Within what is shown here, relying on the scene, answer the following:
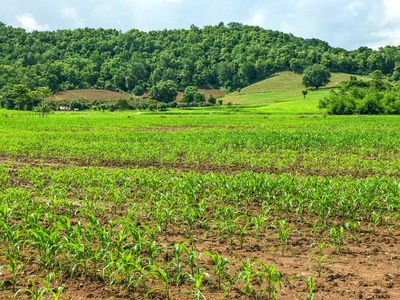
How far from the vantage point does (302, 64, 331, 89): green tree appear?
10769cm

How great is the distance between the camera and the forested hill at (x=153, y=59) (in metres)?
135

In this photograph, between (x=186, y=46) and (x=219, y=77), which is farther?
(x=186, y=46)

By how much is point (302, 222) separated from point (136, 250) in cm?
401

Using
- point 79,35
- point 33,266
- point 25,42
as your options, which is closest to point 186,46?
Answer: point 79,35

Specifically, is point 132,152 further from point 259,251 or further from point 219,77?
point 219,77

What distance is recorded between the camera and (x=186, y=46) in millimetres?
186125

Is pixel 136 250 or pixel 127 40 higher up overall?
pixel 127 40

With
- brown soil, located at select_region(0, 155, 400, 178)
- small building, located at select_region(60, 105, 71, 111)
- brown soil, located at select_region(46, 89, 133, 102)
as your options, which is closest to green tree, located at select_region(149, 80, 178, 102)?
brown soil, located at select_region(46, 89, 133, 102)

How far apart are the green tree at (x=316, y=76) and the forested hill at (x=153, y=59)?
2924 centimetres

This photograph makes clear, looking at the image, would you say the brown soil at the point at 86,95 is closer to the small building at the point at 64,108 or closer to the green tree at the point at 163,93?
the green tree at the point at 163,93

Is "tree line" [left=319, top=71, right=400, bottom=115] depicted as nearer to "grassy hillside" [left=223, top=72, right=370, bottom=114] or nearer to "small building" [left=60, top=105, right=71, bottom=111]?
"grassy hillside" [left=223, top=72, right=370, bottom=114]

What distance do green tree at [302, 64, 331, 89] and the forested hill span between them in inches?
1151

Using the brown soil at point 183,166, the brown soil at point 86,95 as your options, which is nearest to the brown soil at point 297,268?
the brown soil at point 183,166

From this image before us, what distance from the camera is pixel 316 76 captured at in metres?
108
